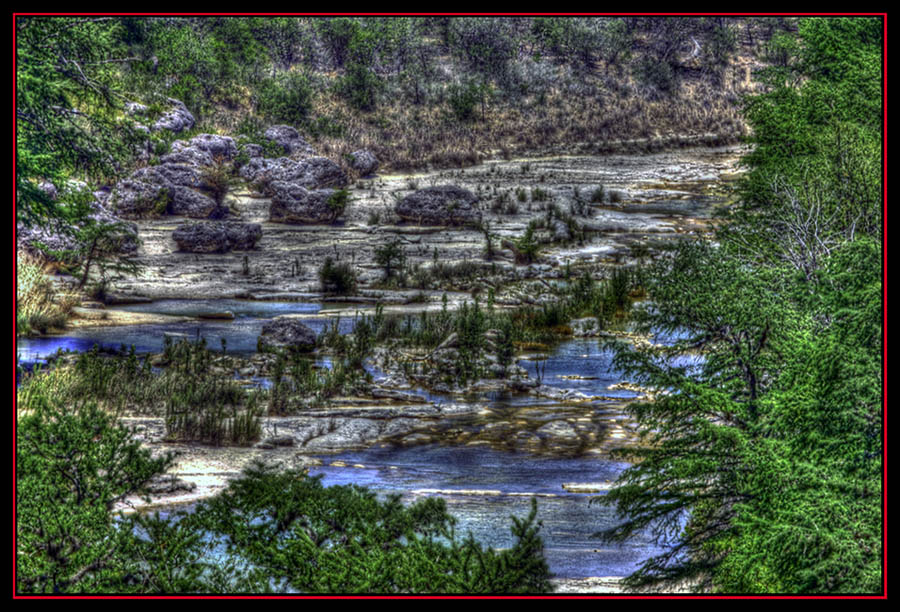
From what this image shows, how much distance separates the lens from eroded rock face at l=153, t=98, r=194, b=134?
1638 inches

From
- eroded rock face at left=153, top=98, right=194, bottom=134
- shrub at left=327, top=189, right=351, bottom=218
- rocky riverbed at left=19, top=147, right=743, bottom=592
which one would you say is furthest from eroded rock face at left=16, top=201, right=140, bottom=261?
eroded rock face at left=153, top=98, right=194, bottom=134

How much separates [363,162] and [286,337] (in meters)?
22.8

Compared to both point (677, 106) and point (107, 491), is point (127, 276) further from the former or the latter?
point (677, 106)

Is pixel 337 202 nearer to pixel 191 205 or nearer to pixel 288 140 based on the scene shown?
pixel 191 205

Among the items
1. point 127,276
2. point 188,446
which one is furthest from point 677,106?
point 188,446

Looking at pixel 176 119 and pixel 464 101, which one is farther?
pixel 464 101

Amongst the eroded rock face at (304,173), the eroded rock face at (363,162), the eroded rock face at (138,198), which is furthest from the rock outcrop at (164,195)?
the eroded rock face at (363,162)

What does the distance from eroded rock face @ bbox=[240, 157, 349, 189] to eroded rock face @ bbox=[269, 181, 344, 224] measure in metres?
2.25

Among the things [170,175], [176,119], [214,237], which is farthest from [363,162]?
[214,237]

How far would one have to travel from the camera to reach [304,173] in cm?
3847

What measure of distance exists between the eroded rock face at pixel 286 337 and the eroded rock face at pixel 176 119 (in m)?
23.0

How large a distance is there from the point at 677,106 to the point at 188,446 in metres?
50.5

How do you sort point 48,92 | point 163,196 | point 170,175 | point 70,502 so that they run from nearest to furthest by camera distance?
point 70,502 → point 48,92 → point 163,196 → point 170,175

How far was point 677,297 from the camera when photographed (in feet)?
36.6
